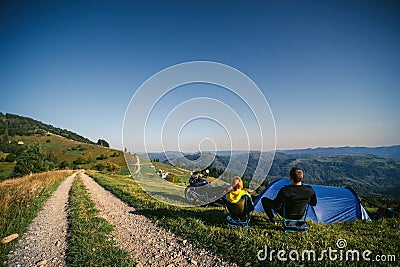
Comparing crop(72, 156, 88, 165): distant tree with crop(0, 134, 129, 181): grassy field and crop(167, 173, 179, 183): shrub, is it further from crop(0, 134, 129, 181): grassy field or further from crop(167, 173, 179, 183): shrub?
crop(167, 173, 179, 183): shrub

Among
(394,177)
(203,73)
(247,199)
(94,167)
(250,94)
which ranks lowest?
(394,177)

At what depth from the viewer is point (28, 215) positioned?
329 inches

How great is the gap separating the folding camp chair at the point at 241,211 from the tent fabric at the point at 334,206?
2438mm

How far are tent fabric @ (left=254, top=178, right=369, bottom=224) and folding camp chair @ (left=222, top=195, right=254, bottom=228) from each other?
8.00 feet

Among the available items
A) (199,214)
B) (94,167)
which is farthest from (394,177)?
(199,214)

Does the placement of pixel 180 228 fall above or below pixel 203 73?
below

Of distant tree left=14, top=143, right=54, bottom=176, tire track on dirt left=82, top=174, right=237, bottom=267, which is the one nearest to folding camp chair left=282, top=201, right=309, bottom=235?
tire track on dirt left=82, top=174, right=237, bottom=267

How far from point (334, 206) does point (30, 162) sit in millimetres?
52190

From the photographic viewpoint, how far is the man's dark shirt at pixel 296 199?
546 cm

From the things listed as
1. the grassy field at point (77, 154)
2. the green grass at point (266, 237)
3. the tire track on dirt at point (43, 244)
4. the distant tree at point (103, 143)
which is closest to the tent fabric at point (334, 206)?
the green grass at point (266, 237)

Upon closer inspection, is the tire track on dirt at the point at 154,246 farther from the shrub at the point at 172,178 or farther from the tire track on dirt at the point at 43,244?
the shrub at the point at 172,178

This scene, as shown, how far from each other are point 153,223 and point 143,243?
5.02 ft

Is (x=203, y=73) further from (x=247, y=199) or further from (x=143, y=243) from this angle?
(x=143, y=243)

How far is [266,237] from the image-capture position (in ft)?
17.1
